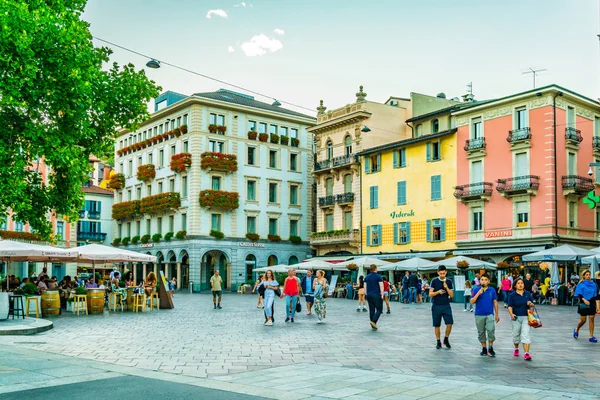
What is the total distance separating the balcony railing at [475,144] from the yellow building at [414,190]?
1.30 meters

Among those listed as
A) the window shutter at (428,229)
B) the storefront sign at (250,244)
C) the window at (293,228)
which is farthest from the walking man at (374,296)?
the window at (293,228)

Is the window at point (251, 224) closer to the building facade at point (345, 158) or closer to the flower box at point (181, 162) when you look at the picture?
the building facade at point (345, 158)

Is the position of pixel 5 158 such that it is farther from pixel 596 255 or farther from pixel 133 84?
pixel 596 255

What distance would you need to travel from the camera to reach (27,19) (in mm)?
19141

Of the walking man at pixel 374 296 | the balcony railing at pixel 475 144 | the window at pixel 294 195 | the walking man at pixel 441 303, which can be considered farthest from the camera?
the window at pixel 294 195

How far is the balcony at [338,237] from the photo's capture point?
53625mm

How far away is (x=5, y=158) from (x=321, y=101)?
41.4 meters

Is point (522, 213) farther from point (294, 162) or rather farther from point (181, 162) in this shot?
point (181, 162)

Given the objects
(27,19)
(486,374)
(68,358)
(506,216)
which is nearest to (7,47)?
(27,19)

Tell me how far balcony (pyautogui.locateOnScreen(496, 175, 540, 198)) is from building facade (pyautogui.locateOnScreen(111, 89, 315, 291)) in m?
25.3

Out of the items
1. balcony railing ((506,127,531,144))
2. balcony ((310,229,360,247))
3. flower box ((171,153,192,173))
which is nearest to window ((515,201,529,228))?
balcony railing ((506,127,531,144))

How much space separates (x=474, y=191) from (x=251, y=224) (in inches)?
947

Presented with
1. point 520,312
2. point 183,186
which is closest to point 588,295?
point 520,312

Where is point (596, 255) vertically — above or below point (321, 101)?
below
